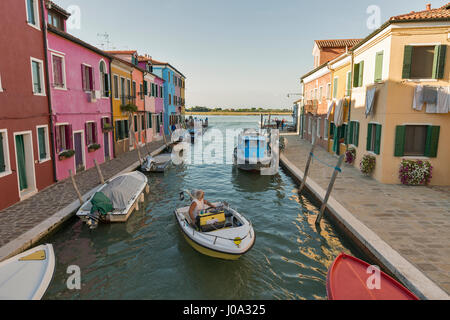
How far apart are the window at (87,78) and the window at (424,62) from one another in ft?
49.0

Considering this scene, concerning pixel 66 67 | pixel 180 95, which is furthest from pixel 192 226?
pixel 180 95

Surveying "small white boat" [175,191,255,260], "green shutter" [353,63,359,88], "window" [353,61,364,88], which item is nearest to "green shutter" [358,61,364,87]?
"window" [353,61,364,88]

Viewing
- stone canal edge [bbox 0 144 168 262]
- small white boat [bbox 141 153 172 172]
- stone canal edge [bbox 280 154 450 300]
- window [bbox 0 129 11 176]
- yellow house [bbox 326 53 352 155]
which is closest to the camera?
stone canal edge [bbox 280 154 450 300]

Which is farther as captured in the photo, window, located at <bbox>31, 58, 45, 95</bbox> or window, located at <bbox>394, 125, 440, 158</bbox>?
window, located at <bbox>394, 125, 440, 158</bbox>

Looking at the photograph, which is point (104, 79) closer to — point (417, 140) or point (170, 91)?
point (417, 140)

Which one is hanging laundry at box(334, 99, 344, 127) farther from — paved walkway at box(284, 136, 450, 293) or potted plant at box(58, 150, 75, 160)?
potted plant at box(58, 150, 75, 160)

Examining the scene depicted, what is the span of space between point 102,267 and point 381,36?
1330 cm

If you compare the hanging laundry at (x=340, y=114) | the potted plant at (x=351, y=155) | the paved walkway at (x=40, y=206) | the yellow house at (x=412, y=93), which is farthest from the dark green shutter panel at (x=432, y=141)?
the paved walkway at (x=40, y=206)

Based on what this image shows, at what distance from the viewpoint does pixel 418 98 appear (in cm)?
1162

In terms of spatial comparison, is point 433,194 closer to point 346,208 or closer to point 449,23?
point 346,208

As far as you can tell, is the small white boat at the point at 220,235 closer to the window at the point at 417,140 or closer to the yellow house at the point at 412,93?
the yellow house at the point at 412,93

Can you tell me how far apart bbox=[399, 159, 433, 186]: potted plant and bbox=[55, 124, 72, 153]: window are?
1475 centimetres

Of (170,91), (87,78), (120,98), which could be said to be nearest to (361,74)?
(87,78)

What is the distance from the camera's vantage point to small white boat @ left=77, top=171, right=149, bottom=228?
912cm
